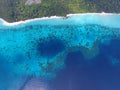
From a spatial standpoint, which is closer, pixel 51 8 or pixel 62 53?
pixel 62 53

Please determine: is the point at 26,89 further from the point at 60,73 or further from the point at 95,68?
the point at 95,68

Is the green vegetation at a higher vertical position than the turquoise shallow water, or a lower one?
higher

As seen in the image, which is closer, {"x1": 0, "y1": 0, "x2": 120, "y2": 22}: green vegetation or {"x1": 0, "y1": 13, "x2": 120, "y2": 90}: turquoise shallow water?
{"x1": 0, "y1": 13, "x2": 120, "y2": 90}: turquoise shallow water

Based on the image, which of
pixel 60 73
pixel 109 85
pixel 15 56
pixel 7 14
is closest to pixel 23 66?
pixel 15 56

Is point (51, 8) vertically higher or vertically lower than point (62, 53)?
higher
